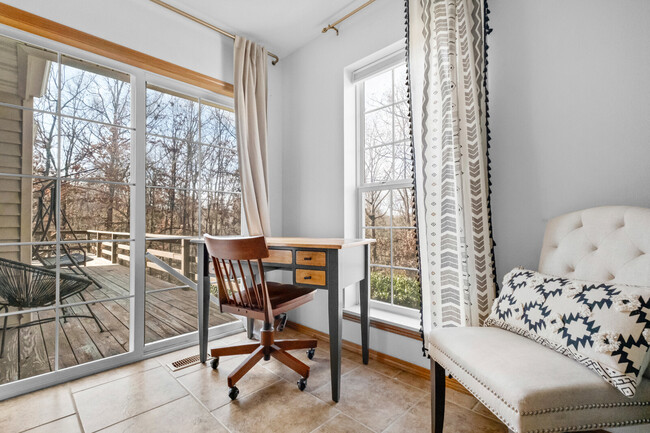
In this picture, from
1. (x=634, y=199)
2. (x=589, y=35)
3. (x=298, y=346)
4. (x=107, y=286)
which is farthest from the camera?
(x=107, y=286)

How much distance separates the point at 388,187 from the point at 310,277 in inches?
38.3

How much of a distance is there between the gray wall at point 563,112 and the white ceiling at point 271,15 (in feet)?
4.07

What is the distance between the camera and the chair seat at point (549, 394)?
816 millimetres

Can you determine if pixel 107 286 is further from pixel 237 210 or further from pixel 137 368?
pixel 237 210

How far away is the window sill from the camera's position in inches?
75.7

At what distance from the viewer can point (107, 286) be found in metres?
2.24

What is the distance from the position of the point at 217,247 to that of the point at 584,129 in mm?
1907

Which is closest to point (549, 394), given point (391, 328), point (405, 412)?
point (405, 412)

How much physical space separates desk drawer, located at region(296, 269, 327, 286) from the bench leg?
673 millimetres

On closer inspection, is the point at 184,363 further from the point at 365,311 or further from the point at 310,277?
the point at 365,311

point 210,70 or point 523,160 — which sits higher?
point 210,70

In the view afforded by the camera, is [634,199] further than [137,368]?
No

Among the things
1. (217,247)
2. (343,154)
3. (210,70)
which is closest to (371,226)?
(343,154)

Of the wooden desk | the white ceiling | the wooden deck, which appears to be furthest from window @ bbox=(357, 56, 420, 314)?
the wooden deck
